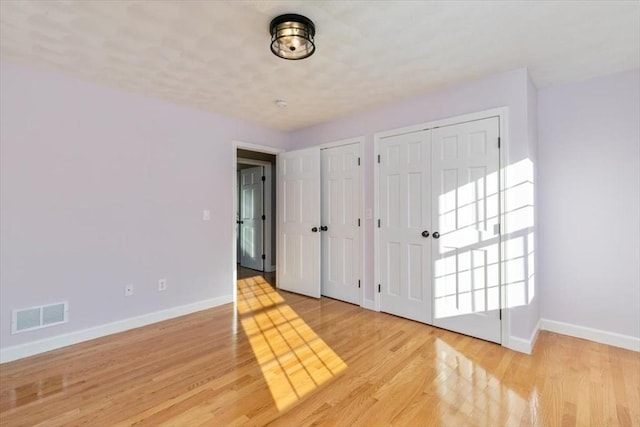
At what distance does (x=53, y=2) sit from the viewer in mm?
1759

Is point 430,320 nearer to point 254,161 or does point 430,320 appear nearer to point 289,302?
point 289,302

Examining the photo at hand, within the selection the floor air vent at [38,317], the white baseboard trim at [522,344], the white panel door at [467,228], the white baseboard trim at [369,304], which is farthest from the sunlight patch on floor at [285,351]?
the floor air vent at [38,317]

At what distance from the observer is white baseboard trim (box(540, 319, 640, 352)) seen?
2572 millimetres

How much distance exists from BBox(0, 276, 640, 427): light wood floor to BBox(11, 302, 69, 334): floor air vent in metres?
0.26

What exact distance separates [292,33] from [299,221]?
2.71 meters

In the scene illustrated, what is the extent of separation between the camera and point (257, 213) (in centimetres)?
605

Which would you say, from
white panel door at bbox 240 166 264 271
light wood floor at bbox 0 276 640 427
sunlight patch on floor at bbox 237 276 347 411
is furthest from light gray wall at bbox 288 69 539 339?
white panel door at bbox 240 166 264 271

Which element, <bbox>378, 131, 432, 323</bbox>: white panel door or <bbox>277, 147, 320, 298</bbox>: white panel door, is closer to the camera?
<bbox>378, 131, 432, 323</bbox>: white panel door

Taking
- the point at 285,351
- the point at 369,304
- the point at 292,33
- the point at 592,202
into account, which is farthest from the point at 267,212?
the point at 592,202

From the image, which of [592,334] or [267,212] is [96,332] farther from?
[592,334]

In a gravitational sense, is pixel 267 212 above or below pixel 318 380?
above

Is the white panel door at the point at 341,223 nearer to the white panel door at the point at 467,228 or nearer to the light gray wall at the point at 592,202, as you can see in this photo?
the white panel door at the point at 467,228

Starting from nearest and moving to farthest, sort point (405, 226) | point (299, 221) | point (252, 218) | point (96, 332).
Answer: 1. point (96, 332)
2. point (405, 226)
3. point (299, 221)
4. point (252, 218)

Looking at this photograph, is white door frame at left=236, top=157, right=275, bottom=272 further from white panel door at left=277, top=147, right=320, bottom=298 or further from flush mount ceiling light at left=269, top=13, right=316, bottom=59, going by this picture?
flush mount ceiling light at left=269, top=13, right=316, bottom=59
